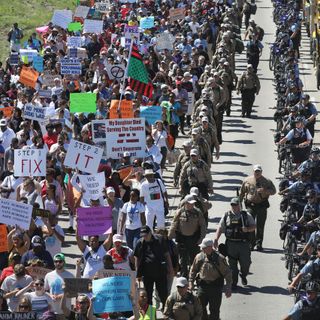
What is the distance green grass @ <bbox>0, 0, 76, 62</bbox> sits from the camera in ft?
239

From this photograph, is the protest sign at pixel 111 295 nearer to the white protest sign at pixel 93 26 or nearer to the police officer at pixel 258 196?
the police officer at pixel 258 196

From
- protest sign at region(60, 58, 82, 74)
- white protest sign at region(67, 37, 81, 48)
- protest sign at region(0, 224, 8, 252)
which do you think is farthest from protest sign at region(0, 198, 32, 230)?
white protest sign at region(67, 37, 81, 48)

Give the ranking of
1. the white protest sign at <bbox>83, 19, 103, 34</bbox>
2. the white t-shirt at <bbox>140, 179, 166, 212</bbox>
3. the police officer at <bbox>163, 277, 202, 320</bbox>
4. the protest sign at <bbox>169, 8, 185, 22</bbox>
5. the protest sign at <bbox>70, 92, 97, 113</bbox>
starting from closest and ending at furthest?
the police officer at <bbox>163, 277, 202, 320</bbox> → the white t-shirt at <bbox>140, 179, 166, 212</bbox> → the protest sign at <bbox>70, 92, 97, 113</bbox> → the white protest sign at <bbox>83, 19, 103, 34</bbox> → the protest sign at <bbox>169, 8, 185, 22</bbox>

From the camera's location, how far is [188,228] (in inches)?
930

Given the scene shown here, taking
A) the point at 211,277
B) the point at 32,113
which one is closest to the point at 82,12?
the point at 32,113

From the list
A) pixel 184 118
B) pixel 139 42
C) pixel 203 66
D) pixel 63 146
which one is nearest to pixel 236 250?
pixel 63 146

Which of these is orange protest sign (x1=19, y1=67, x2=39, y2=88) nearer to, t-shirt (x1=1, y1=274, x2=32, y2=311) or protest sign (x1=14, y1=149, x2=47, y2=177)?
protest sign (x1=14, y1=149, x2=47, y2=177)

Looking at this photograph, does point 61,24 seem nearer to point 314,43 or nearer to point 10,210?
point 314,43

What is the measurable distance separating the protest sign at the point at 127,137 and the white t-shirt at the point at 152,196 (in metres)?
2.96

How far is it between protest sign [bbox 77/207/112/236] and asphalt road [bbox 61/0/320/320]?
1.99m

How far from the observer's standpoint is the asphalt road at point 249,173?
2333 centimetres

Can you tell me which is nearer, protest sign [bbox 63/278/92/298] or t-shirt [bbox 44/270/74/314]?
protest sign [bbox 63/278/92/298]

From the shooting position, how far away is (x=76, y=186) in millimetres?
26234

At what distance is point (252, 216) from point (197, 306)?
5381 millimetres
